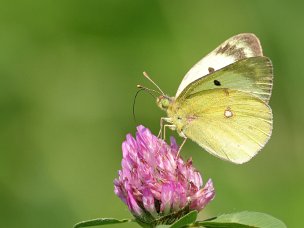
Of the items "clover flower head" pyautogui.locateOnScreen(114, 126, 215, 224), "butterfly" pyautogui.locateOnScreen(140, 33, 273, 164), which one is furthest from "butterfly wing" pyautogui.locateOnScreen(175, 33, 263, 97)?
"clover flower head" pyautogui.locateOnScreen(114, 126, 215, 224)

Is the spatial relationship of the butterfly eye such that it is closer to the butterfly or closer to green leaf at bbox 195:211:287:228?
the butterfly

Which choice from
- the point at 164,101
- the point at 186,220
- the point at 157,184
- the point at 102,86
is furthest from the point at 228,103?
the point at 102,86

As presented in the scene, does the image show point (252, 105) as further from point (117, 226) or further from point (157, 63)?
point (157, 63)

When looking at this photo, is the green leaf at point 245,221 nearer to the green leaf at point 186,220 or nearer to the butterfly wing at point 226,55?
the green leaf at point 186,220

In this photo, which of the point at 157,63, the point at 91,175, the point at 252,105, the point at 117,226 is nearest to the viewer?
the point at 252,105

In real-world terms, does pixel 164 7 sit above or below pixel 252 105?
above

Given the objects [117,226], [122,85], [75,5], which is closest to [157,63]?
[122,85]

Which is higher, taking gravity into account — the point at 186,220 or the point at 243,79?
the point at 243,79

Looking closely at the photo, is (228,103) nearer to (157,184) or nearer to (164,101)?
(164,101)
